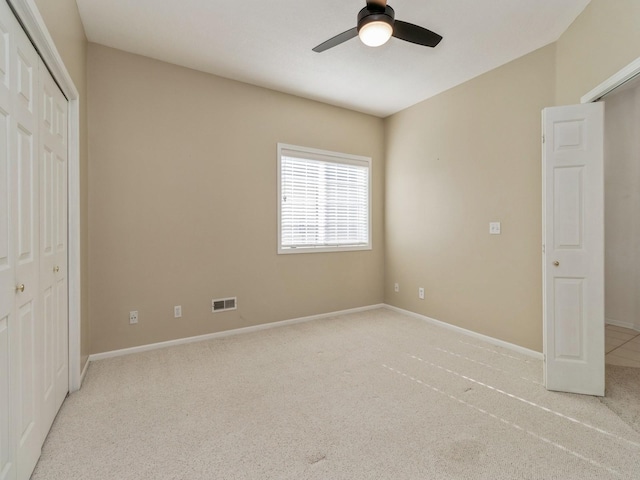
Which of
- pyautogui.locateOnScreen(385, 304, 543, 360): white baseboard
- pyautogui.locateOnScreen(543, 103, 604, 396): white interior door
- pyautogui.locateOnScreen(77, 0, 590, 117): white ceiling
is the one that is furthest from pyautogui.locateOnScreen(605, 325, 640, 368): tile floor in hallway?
pyautogui.locateOnScreen(77, 0, 590, 117): white ceiling

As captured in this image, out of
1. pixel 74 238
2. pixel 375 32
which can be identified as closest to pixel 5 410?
pixel 74 238

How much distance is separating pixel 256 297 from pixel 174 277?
0.97 metres

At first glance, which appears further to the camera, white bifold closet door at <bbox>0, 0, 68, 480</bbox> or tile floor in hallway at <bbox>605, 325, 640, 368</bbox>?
tile floor in hallway at <bbox>605, 325, 640, 368</bbox>

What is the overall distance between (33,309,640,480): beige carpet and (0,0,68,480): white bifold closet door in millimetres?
326

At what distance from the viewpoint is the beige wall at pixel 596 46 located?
6.84 ft

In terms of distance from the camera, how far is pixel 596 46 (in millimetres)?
2432

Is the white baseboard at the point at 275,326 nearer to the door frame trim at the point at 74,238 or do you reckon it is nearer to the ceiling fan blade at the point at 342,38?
the door frame trim at the point at 74,238

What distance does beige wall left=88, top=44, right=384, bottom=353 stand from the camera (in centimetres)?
311

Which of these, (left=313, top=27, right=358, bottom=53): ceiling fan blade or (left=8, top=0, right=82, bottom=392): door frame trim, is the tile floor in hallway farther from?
(left=8, top=0, right=82, bottom=392): door frame trim

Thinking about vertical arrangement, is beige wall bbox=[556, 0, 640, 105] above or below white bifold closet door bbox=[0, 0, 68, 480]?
above

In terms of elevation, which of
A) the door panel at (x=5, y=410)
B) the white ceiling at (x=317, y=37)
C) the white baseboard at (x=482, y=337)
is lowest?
the white baseboard at (x=482, y=337)

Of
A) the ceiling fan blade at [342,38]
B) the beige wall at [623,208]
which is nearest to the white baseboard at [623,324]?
the beige wall at [623,208]

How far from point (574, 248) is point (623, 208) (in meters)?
2.65

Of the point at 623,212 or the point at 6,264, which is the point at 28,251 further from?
the point at 623,212
